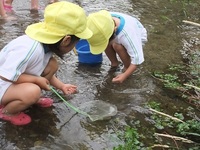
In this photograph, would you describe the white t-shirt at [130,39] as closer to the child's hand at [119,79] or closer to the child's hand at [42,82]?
the child's hand at [119,79]

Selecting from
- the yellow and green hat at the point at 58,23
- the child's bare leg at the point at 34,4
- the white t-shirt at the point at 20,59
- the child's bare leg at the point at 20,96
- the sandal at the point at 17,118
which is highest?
the yellow and green hat at the point at 58,23

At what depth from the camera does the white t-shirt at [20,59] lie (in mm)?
2402

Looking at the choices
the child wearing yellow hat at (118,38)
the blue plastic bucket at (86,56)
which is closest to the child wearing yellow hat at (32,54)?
the child wearing yellow hat at (118,38)

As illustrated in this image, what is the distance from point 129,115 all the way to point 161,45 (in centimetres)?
177

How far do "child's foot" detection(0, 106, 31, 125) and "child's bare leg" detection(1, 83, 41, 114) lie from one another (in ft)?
0.13

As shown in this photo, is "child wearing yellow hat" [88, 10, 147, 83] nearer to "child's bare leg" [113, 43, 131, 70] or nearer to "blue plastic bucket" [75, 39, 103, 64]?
"child's bare leg" [113, 43, 131, 70]

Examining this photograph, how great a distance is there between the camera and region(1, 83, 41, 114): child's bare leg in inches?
97.9

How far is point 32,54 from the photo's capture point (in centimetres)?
246

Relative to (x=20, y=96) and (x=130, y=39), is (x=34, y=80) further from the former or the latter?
(x=130, y=39)

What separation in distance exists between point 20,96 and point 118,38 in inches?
49.4

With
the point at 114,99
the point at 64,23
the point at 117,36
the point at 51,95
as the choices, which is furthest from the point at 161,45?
the point at 64,23

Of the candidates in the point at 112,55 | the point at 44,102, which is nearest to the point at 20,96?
the point at 44,102

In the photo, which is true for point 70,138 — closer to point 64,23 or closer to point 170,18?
point 64,23

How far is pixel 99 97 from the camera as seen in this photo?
313cm
